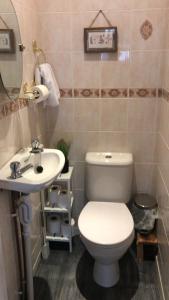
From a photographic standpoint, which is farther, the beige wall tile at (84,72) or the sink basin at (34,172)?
the beige wall tile at (84,72)

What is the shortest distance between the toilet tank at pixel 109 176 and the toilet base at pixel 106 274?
1.52 feet

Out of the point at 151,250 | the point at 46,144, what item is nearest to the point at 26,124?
the point at 46,144

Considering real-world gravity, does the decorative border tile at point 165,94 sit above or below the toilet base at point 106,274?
above

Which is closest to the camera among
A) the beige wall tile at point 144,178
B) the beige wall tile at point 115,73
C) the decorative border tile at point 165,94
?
the decorative border tile at point 165,94

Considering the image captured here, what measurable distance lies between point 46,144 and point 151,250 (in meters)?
1.15

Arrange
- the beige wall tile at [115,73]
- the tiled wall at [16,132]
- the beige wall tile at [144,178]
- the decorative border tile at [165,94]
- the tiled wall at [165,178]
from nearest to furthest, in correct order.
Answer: the tiled wall at [16,132]
the tiled wall at [165,178]
the decorative border tile at [165,94]
the beige wall tile at [115,73]
the beige wall tile at [144,178]

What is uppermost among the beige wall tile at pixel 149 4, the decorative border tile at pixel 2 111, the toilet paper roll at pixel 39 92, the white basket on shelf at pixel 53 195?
the beige wall tile at pixel 149 4

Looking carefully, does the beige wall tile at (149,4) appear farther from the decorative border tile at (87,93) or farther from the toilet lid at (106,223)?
the toilet lid at (106,223)

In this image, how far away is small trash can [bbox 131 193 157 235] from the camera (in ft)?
6.29

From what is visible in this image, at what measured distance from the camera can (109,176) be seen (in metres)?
1.91

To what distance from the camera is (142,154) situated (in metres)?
2.01

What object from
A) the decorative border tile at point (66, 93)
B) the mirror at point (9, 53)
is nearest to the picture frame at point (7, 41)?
the mirror at point (9, 53)

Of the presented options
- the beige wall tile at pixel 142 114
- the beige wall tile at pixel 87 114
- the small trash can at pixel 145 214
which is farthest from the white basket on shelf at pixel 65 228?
the beige wall tile at pixel 142 114

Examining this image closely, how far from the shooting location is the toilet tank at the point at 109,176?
1888mm
